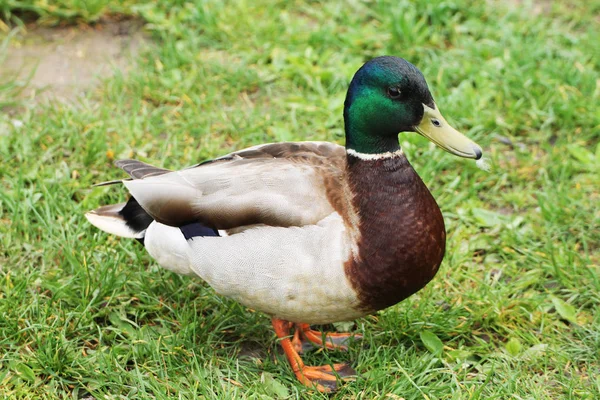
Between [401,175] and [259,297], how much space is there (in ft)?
2.40

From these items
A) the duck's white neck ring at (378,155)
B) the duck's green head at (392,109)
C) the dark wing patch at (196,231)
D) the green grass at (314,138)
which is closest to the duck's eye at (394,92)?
the duck's green head at (392,109)

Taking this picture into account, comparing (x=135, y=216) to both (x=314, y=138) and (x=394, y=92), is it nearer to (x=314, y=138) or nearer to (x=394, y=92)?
(x=394, y=92)

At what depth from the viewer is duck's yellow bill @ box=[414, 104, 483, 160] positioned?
9.94 feet

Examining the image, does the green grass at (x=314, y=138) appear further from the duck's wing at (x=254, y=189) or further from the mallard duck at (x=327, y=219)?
the duck's wing at (x=254, y=189)

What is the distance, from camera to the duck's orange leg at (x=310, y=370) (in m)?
3.21

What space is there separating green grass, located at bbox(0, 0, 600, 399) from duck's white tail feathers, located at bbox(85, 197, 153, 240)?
218mm

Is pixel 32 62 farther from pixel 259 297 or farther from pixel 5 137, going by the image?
pixel 259 297

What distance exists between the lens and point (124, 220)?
3508 millimetres

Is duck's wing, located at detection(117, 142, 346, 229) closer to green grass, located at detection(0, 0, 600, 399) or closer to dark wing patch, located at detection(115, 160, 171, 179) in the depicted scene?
dark wing patch, located at detection(115, 160, 171, 179)

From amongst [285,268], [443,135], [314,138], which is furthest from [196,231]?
[314,138]

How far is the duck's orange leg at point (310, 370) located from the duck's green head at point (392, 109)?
0.85 meters

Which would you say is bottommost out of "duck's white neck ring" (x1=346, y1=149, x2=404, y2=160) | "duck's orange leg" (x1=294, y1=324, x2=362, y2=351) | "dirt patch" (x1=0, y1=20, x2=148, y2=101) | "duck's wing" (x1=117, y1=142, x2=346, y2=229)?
"duck's orange leg" (x1=294, y1=324, x2=362, y2=351)

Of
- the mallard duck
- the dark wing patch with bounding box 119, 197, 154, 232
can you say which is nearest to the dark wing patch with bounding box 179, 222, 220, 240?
the mallard duck

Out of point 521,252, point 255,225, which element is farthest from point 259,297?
point 521,252
